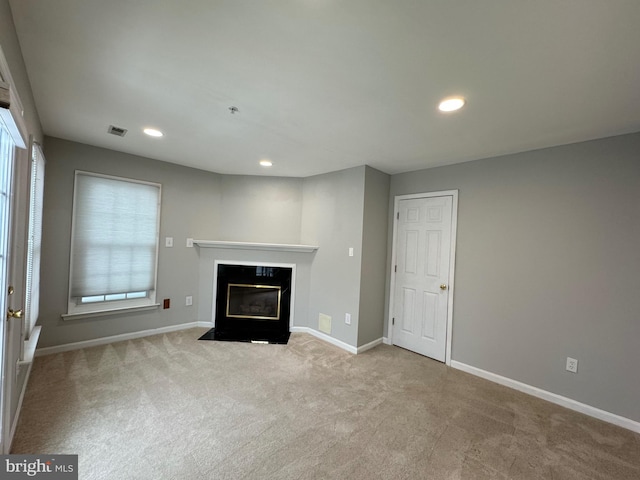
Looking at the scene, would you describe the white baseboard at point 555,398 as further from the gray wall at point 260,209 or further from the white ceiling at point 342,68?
the gray wall at point 260,209

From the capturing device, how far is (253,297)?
3.85 m

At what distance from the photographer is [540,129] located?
207 centimetres

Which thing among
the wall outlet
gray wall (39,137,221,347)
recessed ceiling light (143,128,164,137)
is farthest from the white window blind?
the wall outlet

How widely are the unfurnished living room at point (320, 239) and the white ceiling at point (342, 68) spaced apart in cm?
1

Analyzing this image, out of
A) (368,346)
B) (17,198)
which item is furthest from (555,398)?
(17,198)

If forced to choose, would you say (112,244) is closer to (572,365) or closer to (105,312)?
(105,312)

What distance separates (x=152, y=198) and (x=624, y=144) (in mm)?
4808

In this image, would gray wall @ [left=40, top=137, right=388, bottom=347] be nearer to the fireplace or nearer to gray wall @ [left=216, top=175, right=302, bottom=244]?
gray wall @ [left=216, top=175, right=302, bottom=244]

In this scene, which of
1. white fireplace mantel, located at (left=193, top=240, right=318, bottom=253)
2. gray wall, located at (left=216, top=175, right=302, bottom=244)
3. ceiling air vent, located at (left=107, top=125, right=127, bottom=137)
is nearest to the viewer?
ceiling air vent, located at (left=107, top=125, right=127, bottom=137)

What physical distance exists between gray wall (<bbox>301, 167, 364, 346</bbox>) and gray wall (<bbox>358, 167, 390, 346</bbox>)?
0.08 metres

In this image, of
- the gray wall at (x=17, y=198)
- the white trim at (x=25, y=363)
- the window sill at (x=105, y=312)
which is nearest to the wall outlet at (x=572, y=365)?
the gray wall at (x=17, y=198)

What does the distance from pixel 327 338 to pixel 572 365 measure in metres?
2.44

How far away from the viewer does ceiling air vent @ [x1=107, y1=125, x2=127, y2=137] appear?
2463mm

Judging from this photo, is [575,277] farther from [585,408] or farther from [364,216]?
[364,216]
